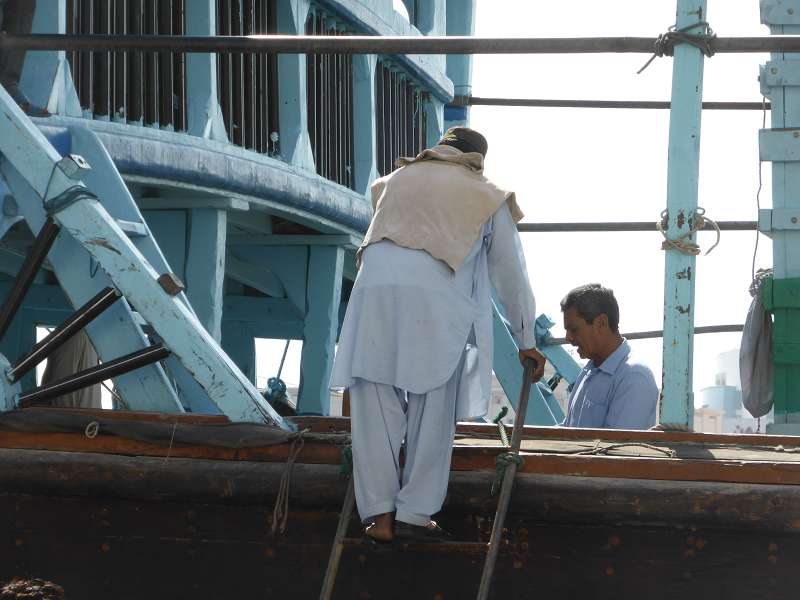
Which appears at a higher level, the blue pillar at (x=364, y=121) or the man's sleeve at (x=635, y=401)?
the blue pillar at (x=364, y=121)

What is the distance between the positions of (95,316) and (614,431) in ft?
7.02

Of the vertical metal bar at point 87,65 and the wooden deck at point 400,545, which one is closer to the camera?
the wooden deck at point 400,545

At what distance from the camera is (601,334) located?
20.7 ft

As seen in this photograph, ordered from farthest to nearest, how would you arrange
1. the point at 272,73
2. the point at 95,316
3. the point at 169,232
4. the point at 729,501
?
the point at 272,73 < the point at 169,232 < the point at 95,316 < the point at 729,501

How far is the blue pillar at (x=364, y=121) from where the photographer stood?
37.6ft

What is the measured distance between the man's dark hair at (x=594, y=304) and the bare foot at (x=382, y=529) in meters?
1.92

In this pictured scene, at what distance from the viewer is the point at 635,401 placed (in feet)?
20.4

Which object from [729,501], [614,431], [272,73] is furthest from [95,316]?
[272,73]

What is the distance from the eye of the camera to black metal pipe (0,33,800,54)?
17.8 feet

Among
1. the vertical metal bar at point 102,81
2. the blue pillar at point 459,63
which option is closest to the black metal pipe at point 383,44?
the vertical metal bar at point 102,81

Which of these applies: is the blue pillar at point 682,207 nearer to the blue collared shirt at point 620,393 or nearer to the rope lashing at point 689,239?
the rope lashing at point 689,239

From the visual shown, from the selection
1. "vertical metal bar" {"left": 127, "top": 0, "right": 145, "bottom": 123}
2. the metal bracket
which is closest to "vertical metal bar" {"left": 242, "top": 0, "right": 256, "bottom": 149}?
"vertical metal bar" {"left": 127, "top": 0, "right": 145, "bottom": 123}

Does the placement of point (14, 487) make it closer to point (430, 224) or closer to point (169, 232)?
point (430, 224)

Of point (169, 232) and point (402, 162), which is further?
point (169, 232)
